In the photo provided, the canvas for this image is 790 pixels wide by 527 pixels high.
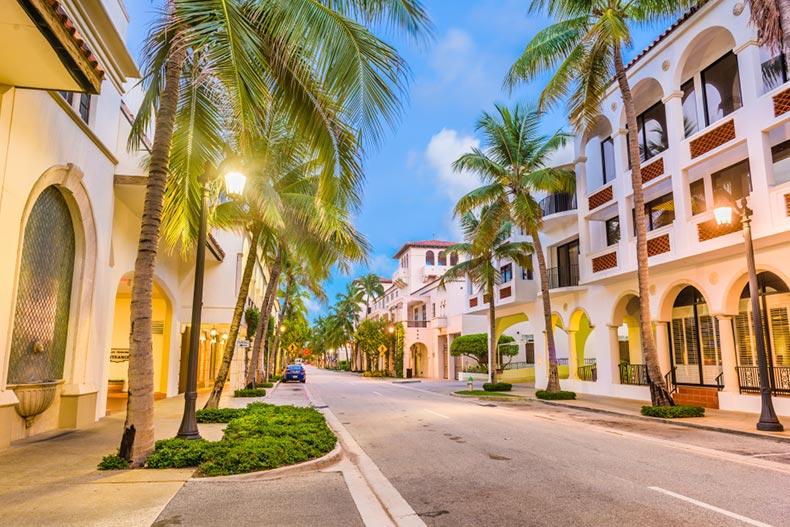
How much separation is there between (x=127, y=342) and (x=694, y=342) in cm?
2373

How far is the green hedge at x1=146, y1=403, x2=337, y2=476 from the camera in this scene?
24.7 ft

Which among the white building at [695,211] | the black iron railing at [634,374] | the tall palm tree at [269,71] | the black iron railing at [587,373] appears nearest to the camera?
the tall palm tree at [269,71]

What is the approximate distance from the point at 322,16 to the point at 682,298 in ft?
65.9

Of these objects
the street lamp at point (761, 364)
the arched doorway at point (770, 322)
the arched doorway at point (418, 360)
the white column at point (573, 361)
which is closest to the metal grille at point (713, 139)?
the street lamp at point (761, 364)

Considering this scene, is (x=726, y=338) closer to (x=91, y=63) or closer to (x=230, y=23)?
(x=230, y=23)

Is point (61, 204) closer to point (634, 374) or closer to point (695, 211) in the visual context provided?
point (695, 211)

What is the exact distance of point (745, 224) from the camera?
1320cm

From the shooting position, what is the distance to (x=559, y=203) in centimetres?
2633

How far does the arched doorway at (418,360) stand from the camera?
55.9 m

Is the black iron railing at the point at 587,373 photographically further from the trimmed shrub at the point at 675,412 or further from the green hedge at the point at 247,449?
the green hedge at the point at 247,449

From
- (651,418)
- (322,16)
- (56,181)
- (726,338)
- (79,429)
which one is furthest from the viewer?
(726,338)

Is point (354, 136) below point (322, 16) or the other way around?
below

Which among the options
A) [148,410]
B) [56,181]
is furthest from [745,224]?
[56,181]

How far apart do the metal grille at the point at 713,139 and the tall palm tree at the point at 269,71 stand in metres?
13.3
